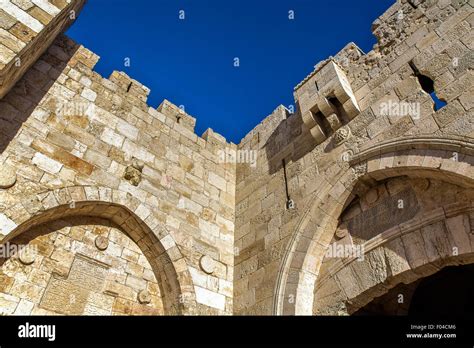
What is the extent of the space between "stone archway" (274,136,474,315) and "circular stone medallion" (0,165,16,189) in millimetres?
3619

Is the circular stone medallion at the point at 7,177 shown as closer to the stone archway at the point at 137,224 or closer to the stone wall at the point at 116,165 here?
the stone wall at the point at 116,165

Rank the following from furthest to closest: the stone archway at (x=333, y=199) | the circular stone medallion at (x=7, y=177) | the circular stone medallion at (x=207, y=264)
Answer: the circular stone medallion at (x=207, y=264) < the circular stone medallion at (x=7, y=177) < the stone archway at (x=333, y=199)

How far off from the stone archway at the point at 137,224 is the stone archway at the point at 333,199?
139 centimetres

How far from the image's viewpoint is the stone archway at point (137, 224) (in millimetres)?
4707

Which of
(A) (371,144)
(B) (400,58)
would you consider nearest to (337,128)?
(A) (371,144)

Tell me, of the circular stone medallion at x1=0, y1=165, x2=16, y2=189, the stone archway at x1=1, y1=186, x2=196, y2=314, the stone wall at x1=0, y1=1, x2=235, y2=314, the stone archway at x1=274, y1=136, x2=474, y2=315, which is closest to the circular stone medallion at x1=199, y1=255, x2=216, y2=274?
the stone wall at x1=0, y1=1, x2=235, y2=314

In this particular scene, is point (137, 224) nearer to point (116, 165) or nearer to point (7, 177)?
point (116, 165)

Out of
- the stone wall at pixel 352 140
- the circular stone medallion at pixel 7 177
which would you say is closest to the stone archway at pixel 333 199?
the stone wall at pixel 352 140

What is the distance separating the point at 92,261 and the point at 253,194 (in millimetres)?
2978

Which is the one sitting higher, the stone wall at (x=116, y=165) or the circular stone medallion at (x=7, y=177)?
the stone wall at (x=116, y=165)

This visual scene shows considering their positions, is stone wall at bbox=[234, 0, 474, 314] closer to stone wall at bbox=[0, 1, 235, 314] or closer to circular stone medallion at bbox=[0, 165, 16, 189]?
stone wall at bbox=[0, 1, 235, 314]

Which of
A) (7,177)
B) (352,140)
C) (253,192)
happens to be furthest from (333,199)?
(7,177)

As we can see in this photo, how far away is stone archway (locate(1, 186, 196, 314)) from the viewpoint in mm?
4707

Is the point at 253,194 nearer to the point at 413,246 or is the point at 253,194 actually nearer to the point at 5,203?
the point at 413,246
